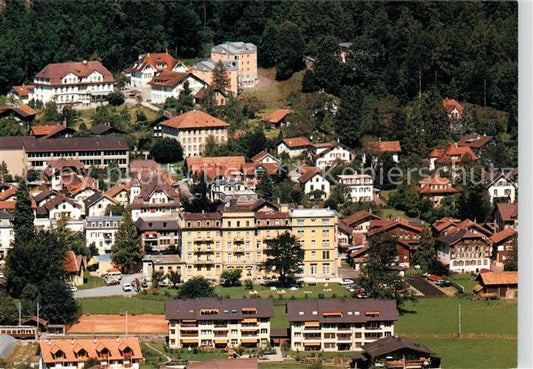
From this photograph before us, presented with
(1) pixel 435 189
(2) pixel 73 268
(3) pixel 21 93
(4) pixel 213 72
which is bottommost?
(2) pixel 73 268

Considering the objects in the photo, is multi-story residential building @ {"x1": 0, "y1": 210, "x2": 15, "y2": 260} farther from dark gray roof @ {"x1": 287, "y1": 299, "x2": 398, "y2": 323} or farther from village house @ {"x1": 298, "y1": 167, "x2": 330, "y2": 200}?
dark gray roof @ {"x1": 287, "y1": 299, "x2": 398, "y2": 323}

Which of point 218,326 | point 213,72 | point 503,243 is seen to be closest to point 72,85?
point 213,72

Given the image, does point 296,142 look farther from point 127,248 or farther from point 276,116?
point 127,248

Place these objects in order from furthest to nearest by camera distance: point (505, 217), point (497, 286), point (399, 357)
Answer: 1. point (505, 217)
2. point (497, 286)
3. point (399, 357)

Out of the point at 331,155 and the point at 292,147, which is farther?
the point at 292,147

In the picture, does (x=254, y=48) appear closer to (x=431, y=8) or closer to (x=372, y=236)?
(x=431, y=8)

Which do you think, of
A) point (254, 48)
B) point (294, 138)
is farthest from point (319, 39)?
point (294, 138)

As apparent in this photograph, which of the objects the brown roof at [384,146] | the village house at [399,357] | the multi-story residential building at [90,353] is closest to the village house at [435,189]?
the brown roof at [384,146]
